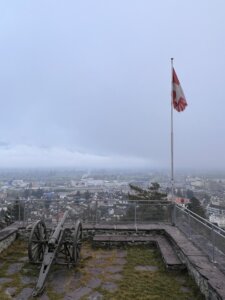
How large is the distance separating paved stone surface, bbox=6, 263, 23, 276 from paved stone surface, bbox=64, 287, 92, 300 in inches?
71.8

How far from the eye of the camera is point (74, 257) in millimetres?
7402

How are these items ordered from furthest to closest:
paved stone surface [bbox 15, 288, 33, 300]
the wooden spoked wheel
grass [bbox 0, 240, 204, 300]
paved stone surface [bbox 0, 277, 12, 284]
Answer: the wooden spoked wheel → paved stone surface [bbox 0, 277, 12, 284] → grass [bbox 0, 240, 204, 300] → paved stone surface [bbox 15, 288, 33, 300]

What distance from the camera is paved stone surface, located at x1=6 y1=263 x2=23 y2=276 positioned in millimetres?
7168

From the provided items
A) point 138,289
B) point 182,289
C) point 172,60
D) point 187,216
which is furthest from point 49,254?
point 172,60

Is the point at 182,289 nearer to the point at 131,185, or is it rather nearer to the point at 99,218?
the point at 99,218

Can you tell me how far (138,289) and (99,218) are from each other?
5.28 meters

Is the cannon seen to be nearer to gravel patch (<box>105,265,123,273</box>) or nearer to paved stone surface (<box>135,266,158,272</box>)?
gravel patch (<box>105,265,123,273</box>)

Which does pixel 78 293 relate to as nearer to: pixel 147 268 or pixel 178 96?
pixel 147 268

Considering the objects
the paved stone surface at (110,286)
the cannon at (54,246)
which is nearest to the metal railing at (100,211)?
the cannon at (54,246)

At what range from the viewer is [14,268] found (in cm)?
745

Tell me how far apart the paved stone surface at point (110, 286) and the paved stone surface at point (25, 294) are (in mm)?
1393

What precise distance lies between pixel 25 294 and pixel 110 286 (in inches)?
63.6

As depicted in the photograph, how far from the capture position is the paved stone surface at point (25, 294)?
5.71 m

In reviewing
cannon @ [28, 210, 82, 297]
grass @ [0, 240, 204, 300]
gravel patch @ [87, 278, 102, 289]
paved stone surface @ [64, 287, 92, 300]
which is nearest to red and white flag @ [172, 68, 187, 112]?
grass @ [0, 240, 204, 300]
